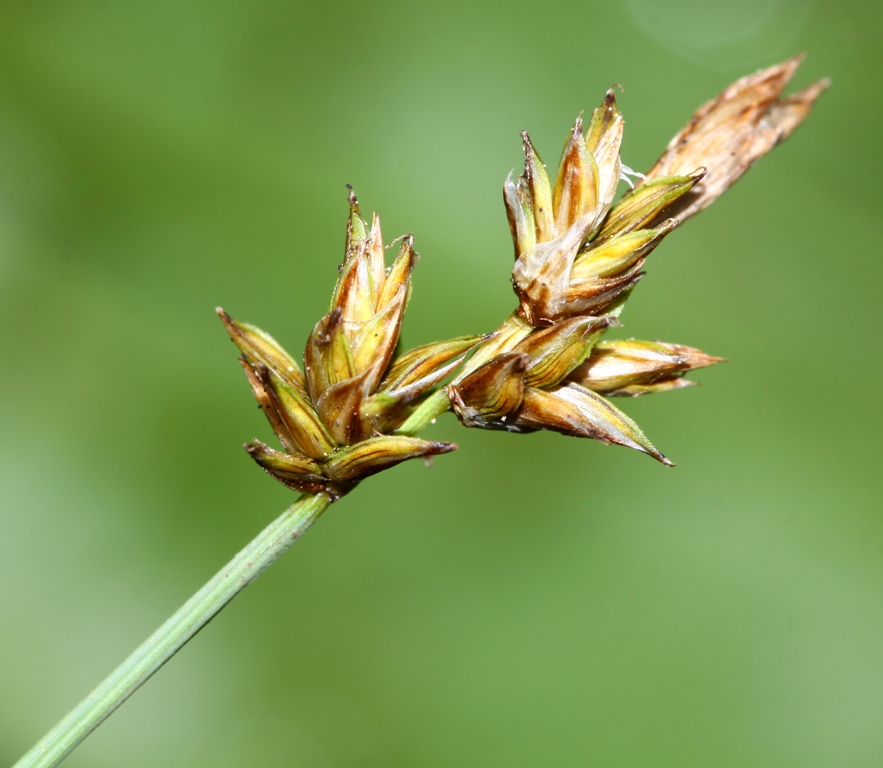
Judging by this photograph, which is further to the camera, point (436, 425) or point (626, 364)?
point (436, 425)

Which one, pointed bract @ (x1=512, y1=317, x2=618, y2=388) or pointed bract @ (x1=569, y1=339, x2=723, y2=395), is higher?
pointed bract @ (x1=512, y1=317, x2=618, y2=388)

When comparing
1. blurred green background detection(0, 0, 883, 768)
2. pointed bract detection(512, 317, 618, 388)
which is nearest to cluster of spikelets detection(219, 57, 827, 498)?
pointed bract detection(512, 317, 618, 388)

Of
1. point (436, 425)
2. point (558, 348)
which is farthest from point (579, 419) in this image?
point (436, 425)

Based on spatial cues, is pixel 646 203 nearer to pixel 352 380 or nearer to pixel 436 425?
pixel 352 380

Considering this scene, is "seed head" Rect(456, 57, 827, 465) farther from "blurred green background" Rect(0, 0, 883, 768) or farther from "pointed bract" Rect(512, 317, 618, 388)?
"blurred green background" Rect(0, 0, 883, 768)

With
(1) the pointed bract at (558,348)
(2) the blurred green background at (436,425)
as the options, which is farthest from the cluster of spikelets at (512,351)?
(2) the blurred green background at (436,425)

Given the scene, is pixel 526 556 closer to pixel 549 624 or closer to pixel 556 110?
pixel 549 624

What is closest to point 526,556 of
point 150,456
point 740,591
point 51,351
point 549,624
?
point 549,624
